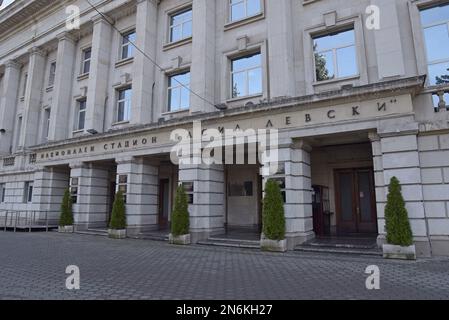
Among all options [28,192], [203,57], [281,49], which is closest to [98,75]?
[203,57]

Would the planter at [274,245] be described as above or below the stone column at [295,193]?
below

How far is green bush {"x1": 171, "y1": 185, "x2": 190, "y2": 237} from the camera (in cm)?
1316

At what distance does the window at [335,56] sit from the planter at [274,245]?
6.34 metres

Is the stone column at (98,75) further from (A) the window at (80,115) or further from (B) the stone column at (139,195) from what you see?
(B) the stone column at (139,195)

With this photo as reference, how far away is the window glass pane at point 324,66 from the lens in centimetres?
1251

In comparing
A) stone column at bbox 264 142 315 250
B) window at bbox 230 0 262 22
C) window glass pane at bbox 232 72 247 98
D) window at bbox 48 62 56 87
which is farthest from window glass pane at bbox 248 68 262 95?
window at bbox 48 62 56 87

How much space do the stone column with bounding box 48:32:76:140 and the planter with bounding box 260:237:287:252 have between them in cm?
1529

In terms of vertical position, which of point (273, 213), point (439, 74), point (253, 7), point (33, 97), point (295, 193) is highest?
point (253, 7)

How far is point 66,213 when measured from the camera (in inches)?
707

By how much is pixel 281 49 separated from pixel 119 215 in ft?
33.8

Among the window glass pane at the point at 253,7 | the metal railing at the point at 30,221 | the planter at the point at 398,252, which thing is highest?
the window glass pane at the point at 253,7

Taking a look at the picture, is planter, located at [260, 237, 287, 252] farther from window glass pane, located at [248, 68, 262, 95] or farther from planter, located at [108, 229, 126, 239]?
planter, located at [108, 229, 126, 239]

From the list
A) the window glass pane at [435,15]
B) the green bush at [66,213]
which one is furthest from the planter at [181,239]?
the window glass pane at [435,15]

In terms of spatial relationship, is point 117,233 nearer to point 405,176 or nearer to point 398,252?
point 398,252
